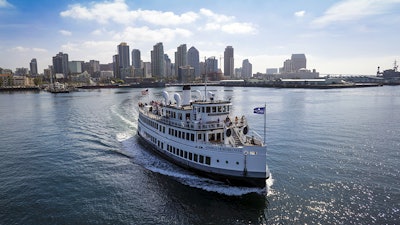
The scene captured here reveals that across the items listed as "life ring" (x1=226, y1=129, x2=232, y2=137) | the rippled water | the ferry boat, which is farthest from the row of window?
"life ring" (x1=226, y1=129, x2=232, y2=137)

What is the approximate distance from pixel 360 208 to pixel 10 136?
57.0 meters

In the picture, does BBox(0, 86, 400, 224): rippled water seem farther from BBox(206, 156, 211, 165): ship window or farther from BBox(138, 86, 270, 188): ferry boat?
BBox(206, 156, 211, 165): ship window

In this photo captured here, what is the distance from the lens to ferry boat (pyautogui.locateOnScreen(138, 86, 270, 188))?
27.2m

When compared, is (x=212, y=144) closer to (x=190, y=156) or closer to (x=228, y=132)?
(x=228, y=132)

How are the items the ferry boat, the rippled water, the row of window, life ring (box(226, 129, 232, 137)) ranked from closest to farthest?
the rippled water, the ferry boat, life ring (box(226, 129, 232, 137)), the row of window

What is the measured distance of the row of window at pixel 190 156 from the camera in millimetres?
29516

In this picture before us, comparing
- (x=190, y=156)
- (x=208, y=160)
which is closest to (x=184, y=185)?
(x=190, y=156)

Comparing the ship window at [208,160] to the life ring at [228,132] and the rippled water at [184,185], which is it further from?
the life ring at [228,132]

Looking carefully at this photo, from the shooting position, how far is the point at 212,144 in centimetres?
2897

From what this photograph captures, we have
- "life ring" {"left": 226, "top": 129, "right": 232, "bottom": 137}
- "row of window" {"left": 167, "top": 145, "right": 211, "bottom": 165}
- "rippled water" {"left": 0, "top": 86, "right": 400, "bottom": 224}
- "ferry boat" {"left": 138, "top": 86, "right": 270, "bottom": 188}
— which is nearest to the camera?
"rippled water" {"left": 0, "top": 86, "right": 400, "bottom": 224}

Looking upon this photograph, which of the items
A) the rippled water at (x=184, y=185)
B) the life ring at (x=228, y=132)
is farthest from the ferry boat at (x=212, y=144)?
the rippled water at (x=184, y=185)

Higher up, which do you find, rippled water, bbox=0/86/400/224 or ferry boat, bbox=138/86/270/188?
ferry boat, bbox=138/86/270/188

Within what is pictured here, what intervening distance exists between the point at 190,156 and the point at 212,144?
3741 millimetres

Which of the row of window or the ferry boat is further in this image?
the row of window
